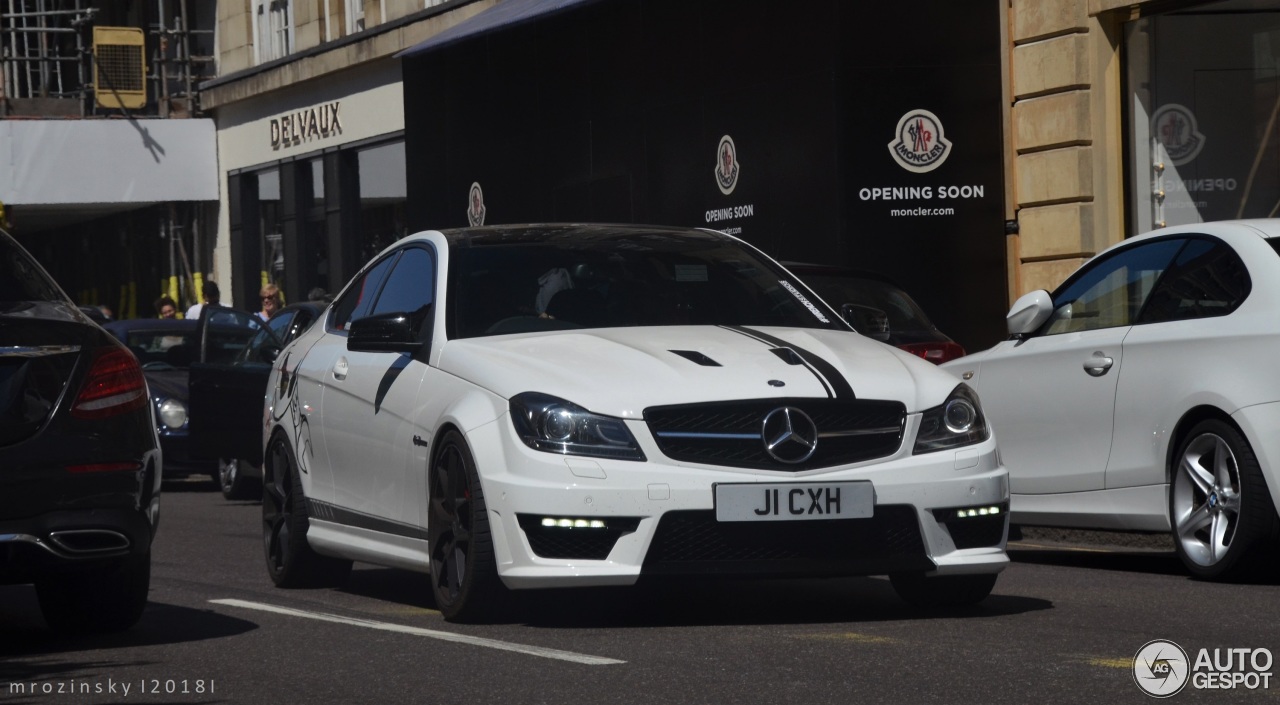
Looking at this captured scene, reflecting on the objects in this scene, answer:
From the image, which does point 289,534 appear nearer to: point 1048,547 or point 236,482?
point 1048,547

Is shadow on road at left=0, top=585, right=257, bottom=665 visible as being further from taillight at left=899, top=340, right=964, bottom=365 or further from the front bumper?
taillight at left=899, top=340, right=964, bottom=365

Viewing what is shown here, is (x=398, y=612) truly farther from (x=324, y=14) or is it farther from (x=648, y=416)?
(x=324, y=14)

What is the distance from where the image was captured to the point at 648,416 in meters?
7.01

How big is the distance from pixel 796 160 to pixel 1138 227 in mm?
3032

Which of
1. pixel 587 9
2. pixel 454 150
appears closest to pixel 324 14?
pixel 454 150

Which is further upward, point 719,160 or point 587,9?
point 587,9

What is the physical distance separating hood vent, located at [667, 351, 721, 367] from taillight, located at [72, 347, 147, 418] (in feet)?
5.88

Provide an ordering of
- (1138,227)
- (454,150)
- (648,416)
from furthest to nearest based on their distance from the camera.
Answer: (454,150), (1138,227), (648,416)

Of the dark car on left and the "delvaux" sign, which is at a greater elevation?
the "delvaux" sign

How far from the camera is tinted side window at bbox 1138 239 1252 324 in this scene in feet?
28.5

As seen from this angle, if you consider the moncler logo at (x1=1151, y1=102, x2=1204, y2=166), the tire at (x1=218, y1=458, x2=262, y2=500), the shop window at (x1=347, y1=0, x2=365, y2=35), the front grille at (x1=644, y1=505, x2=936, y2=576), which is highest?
the shop window at (x1=347, y1=0, x2=365, y2=35)

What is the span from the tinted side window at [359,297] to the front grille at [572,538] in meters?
2.33

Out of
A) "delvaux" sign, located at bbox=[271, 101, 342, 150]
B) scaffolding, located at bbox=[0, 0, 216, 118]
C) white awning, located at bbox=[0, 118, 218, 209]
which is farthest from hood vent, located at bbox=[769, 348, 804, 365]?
scaffolding, located at bbox=[0, 0, 216, 118]

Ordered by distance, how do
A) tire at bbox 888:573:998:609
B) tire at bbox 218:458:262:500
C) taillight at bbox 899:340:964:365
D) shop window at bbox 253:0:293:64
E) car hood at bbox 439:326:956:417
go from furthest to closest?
shop window at bbox 253:0:293:64, tire at bbox 218:458:262:500, taillight at bbox 899:340:964:365, tire at bbox 888:573:998:609, car hood at bbox 439:326:956:417
